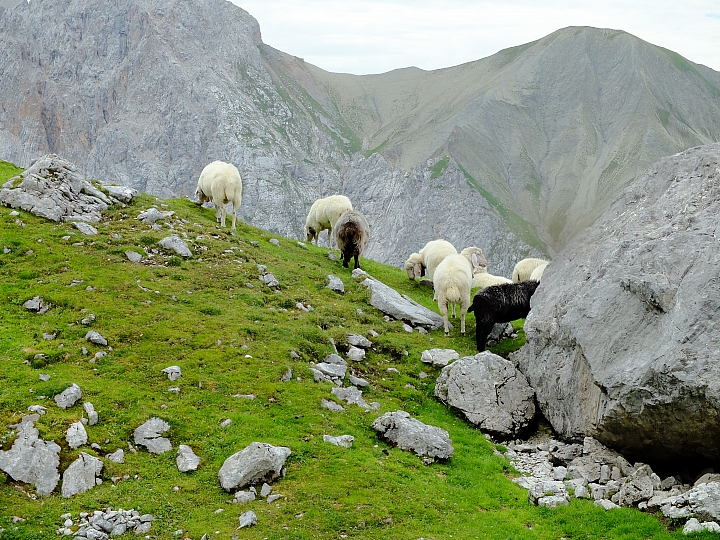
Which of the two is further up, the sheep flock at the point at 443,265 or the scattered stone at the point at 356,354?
the sheep flock at the point at 443,265

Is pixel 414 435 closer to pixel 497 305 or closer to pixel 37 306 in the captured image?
pixel 497 305

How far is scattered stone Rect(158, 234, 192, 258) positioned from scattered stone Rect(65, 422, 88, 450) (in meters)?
10.7

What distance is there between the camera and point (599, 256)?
679 inches

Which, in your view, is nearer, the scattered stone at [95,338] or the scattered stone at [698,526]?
the scattered stone at [698,526]

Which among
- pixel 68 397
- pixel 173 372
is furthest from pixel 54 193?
pixel 68 397

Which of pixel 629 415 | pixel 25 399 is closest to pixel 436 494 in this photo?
pixel 629 415

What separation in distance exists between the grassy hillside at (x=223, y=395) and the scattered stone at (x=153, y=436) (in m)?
0.19

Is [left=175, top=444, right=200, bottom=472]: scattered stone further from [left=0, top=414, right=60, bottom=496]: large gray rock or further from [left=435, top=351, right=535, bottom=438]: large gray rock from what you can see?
[left=435, top=351, right=535, bottom=438]: large gray rock

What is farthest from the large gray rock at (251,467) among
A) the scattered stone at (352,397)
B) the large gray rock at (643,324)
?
the large gray rock at (643,324)

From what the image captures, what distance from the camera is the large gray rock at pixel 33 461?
1192 centimetres

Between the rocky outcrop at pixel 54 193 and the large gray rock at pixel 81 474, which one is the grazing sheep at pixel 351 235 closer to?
the rocky outcrop at pixel 54 193

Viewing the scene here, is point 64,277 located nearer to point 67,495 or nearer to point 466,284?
point 67,495

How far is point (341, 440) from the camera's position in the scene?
47.4 feet

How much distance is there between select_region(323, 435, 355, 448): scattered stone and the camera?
14.3 m
